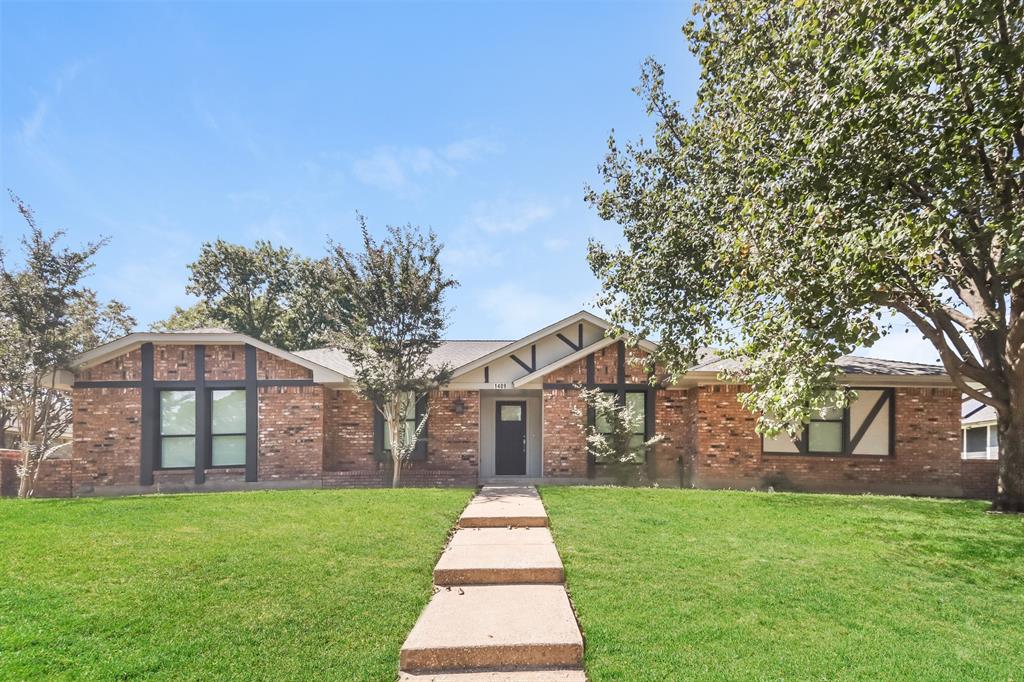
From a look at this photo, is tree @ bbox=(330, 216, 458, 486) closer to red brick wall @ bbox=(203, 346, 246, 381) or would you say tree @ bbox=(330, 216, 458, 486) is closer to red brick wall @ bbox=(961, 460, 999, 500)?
red brick wall @ bbox=(203, 346, 246, 381)

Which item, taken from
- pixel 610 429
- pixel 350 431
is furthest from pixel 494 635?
pixel 350 431

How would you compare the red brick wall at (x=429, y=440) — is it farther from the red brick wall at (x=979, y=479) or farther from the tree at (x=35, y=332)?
the red brick wall at (x=979, y=479)

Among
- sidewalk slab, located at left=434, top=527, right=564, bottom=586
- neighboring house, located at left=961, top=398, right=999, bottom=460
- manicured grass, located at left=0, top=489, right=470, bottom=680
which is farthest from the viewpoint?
neighboring house, located at left=961, top=398, right=999, bottom=460

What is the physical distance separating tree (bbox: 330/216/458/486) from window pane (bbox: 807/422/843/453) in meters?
9.38

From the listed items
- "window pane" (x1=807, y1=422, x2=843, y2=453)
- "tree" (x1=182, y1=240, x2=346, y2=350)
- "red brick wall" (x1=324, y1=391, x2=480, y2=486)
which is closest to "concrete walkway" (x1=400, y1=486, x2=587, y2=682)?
"red brick wall" (x1=324, y1=391, x2=480, y2=486)

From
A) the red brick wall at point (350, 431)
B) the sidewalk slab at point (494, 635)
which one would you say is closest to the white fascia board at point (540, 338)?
the red brick wall at point (350, 431)

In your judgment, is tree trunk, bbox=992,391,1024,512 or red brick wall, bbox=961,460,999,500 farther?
red brick wall, bbox=961,460,999,500

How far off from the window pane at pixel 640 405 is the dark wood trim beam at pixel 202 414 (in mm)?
10789

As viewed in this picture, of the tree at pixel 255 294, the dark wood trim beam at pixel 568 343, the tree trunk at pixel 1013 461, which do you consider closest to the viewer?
the tree trunk at pixel 1013 461

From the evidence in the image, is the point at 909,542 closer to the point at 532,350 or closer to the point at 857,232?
the point at 857,232

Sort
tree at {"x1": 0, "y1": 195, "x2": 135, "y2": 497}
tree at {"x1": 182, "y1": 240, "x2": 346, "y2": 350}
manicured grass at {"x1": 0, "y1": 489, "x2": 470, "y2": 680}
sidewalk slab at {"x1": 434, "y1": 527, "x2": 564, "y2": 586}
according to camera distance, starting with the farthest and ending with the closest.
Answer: tree at {"x1": 182, "y1": 240, "x2": 346, "y2": 350}, tree at {"x1": 0, "y1": 195, "x2": 135, "y2": 497}, sidewalk slab at {"x1": 434, "y1": 527, "x2": 564, "y2": 586}, manicured grass at {"x1": 0, "y1": 489, "x2": 470, "y2": 680}

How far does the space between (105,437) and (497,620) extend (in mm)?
13188

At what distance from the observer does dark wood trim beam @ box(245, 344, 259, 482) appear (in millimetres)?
13508

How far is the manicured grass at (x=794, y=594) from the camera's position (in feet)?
13.1
